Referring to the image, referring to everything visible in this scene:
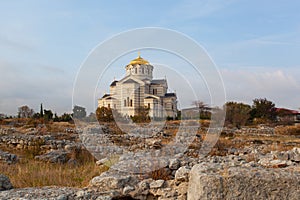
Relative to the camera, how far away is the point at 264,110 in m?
39.1

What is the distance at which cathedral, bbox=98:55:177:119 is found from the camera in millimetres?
7273

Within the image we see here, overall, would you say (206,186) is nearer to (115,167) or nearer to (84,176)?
(115,167)

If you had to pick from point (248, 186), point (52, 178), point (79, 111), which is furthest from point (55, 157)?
point (248, 186)

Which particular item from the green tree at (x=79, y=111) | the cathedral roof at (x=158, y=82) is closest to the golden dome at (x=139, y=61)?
the cathedral roof at (x=158, y=82)

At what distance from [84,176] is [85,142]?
5643mm

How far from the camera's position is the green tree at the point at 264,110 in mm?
38688

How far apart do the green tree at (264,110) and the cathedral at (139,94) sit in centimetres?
3190

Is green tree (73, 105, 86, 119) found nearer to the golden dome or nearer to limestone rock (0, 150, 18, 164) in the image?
the golden dome

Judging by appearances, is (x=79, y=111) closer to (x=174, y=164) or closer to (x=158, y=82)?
(x=158, y=82)

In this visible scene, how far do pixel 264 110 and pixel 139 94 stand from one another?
34006 mm

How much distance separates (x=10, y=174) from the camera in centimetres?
595

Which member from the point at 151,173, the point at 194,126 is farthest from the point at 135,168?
the point at 194,126

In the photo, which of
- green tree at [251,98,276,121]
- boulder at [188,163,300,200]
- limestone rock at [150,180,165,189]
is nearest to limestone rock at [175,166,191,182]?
limestone rock at [150,180,165,189]

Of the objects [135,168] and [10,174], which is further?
[10,174]
